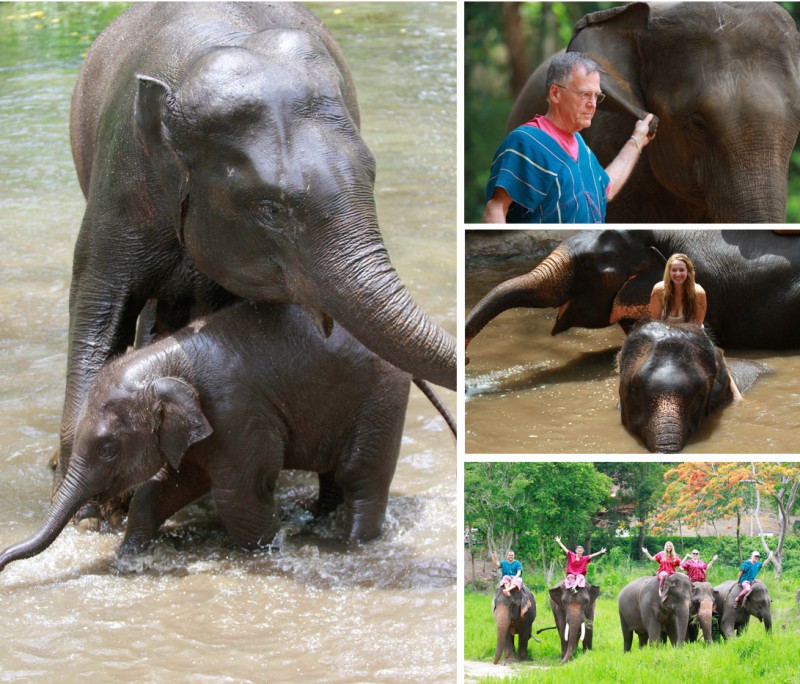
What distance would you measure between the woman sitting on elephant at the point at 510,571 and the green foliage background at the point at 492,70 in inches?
75.0

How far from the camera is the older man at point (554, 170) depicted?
3223 millimetres

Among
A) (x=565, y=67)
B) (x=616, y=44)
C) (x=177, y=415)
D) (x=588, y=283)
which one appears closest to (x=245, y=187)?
(x=177, y=415)

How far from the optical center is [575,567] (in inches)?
119

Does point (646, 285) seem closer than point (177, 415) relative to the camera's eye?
Yes

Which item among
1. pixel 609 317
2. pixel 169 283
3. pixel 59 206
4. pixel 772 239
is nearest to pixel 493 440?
pixel 609 317

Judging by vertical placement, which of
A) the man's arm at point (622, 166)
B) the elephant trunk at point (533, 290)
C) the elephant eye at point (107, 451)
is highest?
the man's arm at point (622, 166)

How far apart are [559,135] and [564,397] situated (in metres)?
0.68

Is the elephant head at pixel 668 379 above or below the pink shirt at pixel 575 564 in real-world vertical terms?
above

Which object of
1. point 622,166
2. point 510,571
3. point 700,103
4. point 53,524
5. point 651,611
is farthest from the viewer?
point 53,524

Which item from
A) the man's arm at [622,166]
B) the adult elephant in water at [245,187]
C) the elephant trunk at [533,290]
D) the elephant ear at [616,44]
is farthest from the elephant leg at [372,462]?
the elephant trunk at [533,290]

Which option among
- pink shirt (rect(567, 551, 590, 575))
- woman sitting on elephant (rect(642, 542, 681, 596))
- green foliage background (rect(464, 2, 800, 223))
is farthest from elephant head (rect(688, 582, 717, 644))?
green foliage background (rect(464, 2, 800, 223))

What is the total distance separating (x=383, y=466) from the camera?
532cm

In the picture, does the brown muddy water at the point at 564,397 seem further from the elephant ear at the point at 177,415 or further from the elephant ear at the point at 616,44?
the elephant ear at the point at 177,415

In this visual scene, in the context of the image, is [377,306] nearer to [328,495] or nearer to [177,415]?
[177,415]
